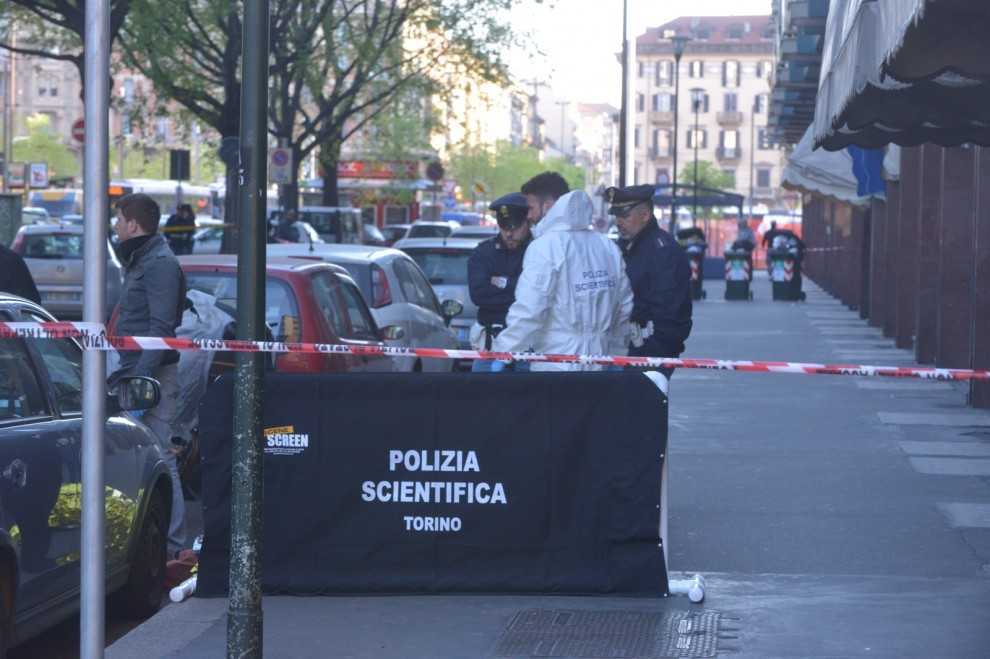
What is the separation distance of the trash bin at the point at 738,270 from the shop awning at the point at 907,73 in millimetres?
23914

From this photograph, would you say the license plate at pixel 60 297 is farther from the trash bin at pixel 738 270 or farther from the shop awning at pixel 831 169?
the trash bin at pixel 738 270

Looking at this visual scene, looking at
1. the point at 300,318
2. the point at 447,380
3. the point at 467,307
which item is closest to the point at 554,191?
the point at 300,318

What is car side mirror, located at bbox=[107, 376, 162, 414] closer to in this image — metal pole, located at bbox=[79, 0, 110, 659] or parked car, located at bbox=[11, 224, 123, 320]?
metal pole, located at bbox=[79, 0, 110, 659]

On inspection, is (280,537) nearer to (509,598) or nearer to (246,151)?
(509,598)

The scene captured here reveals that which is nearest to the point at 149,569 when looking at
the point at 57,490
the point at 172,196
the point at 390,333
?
the point at 57,490

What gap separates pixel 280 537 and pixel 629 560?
1.48 m

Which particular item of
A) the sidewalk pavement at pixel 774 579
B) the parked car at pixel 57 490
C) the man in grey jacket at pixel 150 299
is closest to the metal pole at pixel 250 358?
the sidewalk pavement at pixel 774 579

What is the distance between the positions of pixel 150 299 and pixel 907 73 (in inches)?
160

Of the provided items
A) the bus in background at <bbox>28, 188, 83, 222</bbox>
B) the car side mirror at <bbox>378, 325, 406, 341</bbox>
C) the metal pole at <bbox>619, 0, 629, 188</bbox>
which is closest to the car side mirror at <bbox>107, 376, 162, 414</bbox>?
the car side mirror at <bbox>378, 325, 406, 341</bbox>

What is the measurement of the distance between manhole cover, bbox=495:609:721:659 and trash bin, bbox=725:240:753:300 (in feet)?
105

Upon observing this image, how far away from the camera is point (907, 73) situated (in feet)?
26.9

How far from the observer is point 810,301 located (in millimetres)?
39750

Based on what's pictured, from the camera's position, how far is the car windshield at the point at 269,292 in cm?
1138

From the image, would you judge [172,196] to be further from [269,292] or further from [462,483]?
[462,483]
